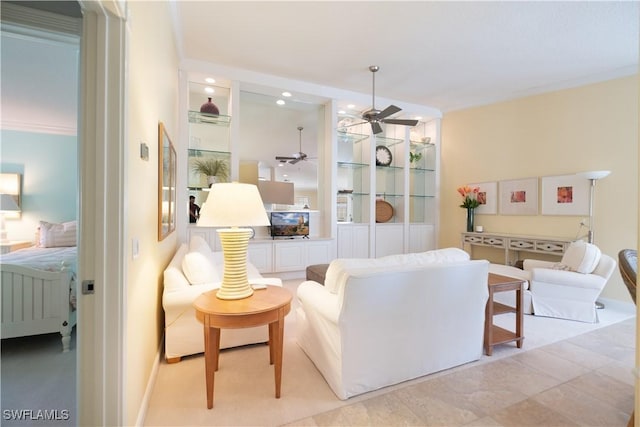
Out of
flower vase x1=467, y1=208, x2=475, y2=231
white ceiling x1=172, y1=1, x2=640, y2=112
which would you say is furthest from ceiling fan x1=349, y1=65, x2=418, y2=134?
flower vase x1=467, y1=208, x2=475, y2=231

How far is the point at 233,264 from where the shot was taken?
6.07 feet

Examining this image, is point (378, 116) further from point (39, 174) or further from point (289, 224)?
point (39, 174)

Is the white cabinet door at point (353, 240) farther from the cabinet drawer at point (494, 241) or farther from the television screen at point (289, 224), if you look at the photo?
the cabinet drawer at point (494, 241)

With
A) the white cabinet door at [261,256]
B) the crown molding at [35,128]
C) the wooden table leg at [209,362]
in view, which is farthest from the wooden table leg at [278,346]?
the crown molding at [35,128]

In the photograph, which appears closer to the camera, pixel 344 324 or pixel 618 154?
pixel 344 324

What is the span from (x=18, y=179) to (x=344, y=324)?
5.68 m

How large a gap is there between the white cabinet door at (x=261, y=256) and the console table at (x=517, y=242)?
11.5 feet

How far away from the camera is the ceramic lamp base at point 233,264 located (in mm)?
1842

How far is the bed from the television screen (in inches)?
103

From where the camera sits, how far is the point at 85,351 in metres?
1.17

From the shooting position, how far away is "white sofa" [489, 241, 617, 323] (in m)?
3.10

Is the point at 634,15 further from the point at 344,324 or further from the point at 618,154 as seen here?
the point at 344,324

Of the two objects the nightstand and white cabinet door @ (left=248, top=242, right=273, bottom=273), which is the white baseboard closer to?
white cabinet door @ (left=248, top=242, right=273, bottom=273)

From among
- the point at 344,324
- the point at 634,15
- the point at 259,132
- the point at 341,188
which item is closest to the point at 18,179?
the point at 259,132
